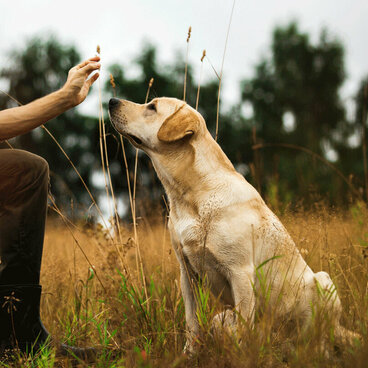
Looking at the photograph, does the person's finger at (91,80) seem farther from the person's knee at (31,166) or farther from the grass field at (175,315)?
the grass field at (175,315)

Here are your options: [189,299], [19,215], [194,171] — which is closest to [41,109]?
[19,215]

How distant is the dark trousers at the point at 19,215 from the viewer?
2783 mm

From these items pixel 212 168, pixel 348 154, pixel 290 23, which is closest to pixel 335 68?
pixel 290 23

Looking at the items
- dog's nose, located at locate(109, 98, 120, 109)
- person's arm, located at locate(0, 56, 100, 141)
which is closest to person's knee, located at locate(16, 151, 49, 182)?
person's arm, located at locate(0, 56, 100, 141)

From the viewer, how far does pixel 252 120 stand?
2669 cm

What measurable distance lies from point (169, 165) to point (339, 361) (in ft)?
5.13

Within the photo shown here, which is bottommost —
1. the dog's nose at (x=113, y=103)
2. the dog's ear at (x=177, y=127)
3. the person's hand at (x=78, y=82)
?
the dog's ear at (x=177, y=127)

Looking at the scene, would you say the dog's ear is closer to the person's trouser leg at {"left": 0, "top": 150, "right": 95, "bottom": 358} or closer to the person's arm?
the person's arm

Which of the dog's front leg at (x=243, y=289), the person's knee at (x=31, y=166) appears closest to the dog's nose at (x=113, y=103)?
the person's knee at (x=31, y=166)

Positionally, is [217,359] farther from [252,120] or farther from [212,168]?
[252,120]

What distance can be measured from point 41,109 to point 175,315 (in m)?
1.57

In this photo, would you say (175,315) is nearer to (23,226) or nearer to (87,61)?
(23,226)

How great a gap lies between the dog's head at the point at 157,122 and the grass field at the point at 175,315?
2.47 feet

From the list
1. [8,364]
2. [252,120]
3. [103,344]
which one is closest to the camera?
[8,364]
